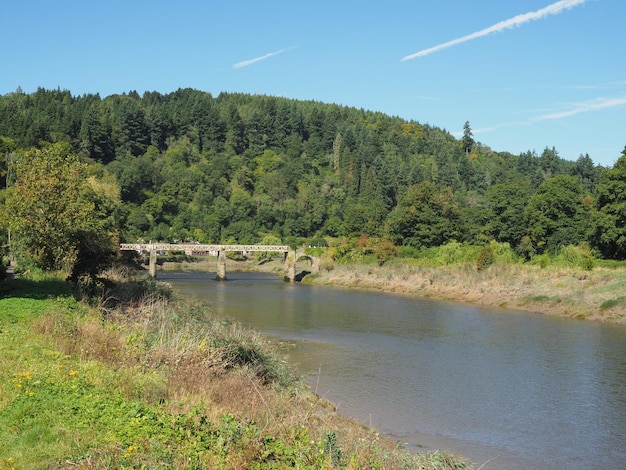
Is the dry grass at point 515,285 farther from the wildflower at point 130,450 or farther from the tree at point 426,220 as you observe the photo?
the wildflower at point 130,450

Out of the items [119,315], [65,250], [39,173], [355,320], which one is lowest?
[355,320]

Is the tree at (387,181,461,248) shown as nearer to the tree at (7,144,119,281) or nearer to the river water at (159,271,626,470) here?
the river water at (159,271,626,470)

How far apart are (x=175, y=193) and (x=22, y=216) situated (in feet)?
328

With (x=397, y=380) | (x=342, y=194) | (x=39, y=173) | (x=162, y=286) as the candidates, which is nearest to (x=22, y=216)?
(x=39, y=173)

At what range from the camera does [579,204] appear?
66.2 meters

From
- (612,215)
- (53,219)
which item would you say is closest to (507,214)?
(612,215)

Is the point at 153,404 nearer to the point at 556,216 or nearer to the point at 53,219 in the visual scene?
the point at 53,219

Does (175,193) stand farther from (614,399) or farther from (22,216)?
(614,399)

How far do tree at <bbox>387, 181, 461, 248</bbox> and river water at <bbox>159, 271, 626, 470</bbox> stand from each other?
29683 millimetres

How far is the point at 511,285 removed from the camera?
2152 inches

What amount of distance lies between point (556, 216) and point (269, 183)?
82.3 meters

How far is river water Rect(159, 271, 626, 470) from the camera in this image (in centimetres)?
1742

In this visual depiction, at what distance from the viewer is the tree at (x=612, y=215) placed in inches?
Answer: 2100

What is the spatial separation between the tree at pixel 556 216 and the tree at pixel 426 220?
11.8 metres
